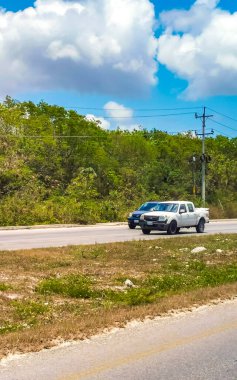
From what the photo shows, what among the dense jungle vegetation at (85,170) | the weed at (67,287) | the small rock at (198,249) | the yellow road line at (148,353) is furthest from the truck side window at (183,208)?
the yellow road line at (148,353)

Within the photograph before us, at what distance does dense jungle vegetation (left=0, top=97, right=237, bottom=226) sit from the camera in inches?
1572

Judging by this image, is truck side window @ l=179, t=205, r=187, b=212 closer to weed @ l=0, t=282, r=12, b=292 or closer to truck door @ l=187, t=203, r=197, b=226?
truck door @ l=187, t=203, r=197, b=226

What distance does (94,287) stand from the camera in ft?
38.5

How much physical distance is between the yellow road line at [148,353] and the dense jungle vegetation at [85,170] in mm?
28292

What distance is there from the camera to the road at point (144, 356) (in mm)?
5949

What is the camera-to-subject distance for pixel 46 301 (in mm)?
10281

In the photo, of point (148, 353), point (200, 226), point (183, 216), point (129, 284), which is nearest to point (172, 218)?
point (183, 216)

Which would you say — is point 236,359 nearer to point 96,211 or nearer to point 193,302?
point 193,302

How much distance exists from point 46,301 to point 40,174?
151 feet

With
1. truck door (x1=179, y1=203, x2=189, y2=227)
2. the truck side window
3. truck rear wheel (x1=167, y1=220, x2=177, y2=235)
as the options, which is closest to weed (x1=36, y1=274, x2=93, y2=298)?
truck rear wheel (x1=167, y1=220, x2=177, y2=235)

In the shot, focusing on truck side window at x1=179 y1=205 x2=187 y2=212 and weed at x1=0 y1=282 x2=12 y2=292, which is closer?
weed at x1=0 y1=282 x2=12 y2=292

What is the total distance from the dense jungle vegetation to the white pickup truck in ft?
34.9

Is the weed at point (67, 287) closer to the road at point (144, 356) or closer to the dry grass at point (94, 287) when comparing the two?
the dry grass at point (94, 287)

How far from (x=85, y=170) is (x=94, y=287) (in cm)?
4039
